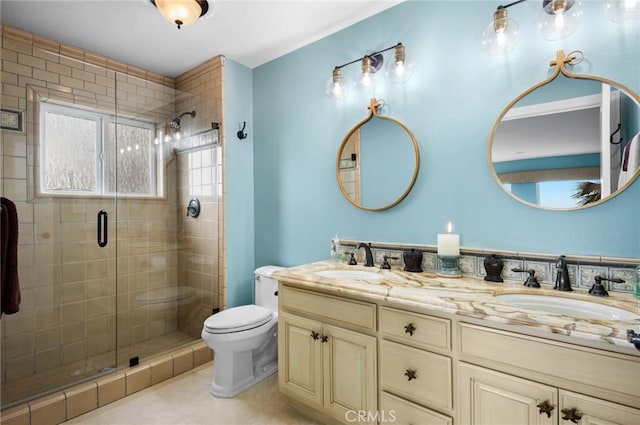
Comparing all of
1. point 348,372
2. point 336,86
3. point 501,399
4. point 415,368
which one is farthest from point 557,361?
point 336,86

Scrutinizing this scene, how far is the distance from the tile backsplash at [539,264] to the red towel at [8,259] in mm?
1980

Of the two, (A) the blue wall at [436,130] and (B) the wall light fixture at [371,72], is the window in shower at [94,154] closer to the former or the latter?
(A) the blue wall at [436,130]

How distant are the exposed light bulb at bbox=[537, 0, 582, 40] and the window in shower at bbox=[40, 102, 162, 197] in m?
2.81

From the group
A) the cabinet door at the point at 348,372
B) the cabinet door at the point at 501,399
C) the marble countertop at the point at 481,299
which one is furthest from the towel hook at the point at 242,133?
the cabinet door at the point at 501,399

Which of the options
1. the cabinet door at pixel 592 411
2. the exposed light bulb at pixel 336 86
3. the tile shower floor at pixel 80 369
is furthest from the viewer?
the exposed light bulb at pixel 336 86

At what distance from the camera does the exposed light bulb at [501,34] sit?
4.88 ft

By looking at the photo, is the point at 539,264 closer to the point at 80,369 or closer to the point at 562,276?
the point at 562,276

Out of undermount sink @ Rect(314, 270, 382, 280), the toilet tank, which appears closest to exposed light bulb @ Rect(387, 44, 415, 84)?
undermount sink @ Rect(314, 270, 382, 280)

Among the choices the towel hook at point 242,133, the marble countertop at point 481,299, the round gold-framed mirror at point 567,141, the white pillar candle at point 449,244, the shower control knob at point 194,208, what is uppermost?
the towel hook at point 242,133

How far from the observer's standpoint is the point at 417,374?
4.25ft

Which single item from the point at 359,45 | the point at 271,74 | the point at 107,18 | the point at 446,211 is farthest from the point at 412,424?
the point at 107,18

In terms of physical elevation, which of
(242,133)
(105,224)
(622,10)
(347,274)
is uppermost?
(622,10)

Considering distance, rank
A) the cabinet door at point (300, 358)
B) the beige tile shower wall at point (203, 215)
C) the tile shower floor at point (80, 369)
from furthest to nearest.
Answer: the beige tile shower wall at point (203, 215) → the tile shower floor at point (80, 369) → the cabinet door at point (300, 358)

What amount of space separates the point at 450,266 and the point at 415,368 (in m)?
0.60
